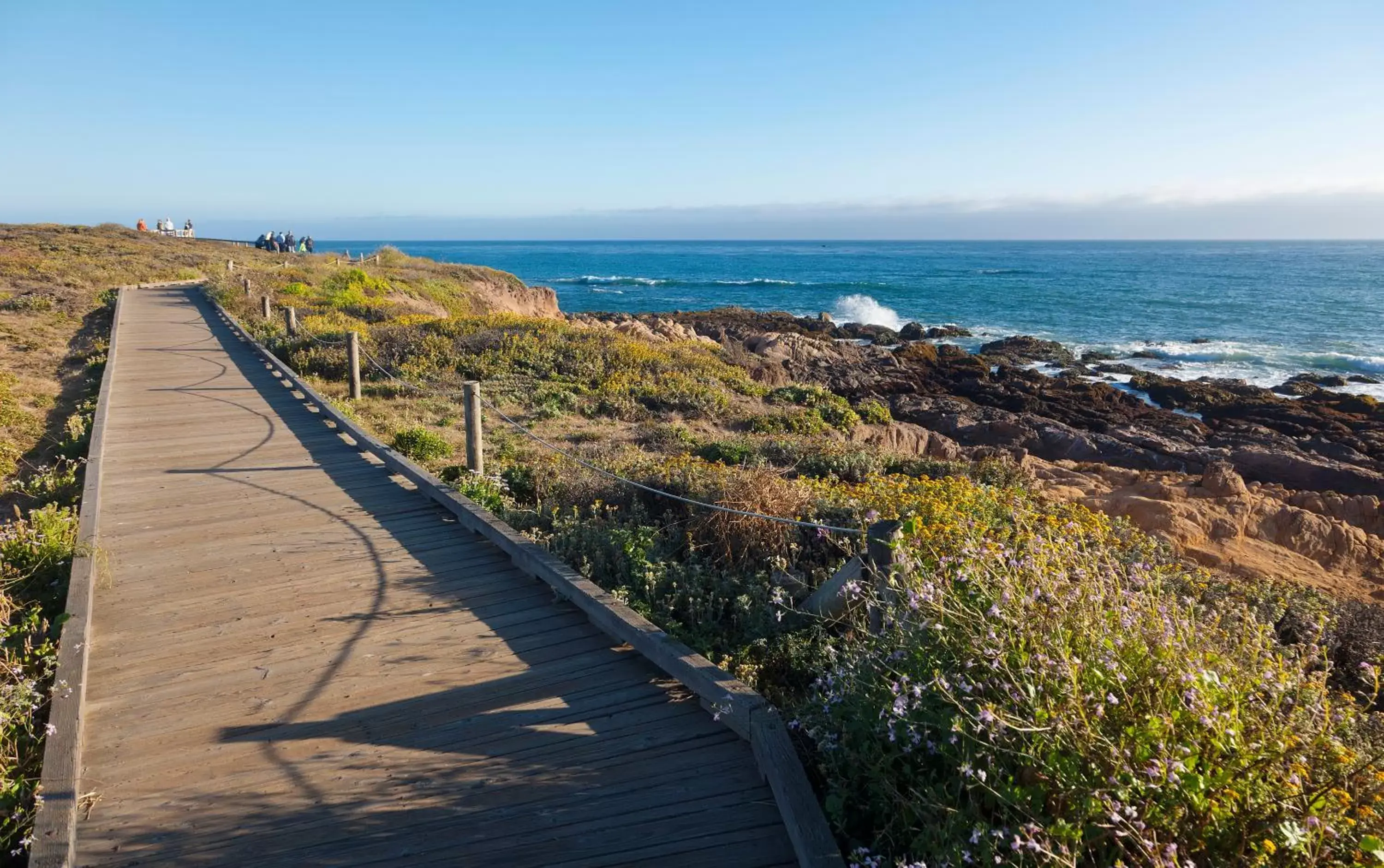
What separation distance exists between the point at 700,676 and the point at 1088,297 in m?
65.8

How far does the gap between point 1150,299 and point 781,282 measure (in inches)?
1281

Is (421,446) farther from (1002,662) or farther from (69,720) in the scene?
(1002,662)

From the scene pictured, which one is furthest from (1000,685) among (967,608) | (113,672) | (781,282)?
(781,282)

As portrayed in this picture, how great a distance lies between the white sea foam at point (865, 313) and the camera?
158ft

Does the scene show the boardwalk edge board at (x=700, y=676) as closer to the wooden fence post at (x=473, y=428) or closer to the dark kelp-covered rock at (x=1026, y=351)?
the wooden fence post at (x=473, y=428)

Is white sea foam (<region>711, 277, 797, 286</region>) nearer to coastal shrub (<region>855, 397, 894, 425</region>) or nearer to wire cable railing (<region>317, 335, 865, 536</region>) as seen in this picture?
coastal shrub (<region>855, 397, 894, 425</region>)

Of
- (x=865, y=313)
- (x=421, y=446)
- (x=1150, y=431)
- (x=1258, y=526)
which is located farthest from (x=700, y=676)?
(x=865, y=313)

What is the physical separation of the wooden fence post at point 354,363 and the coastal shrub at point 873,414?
33.2ft

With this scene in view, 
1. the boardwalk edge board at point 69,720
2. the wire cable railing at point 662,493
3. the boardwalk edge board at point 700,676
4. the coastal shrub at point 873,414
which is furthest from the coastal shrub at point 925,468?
the boardwalk edge board at point 69,720

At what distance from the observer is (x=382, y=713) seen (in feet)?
13.8

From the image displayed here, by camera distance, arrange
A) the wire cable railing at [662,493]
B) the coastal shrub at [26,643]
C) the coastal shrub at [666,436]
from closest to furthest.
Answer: the coastal shrub at [26,643] → the wire cable railing at [662,493] → the coastal shrub at [666,436]

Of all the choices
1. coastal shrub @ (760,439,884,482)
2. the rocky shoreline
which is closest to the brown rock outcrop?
the rocky shoreline

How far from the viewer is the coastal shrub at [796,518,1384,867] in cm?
244

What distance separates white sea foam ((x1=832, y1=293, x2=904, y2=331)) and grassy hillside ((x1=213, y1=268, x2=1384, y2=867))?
3796 cm
